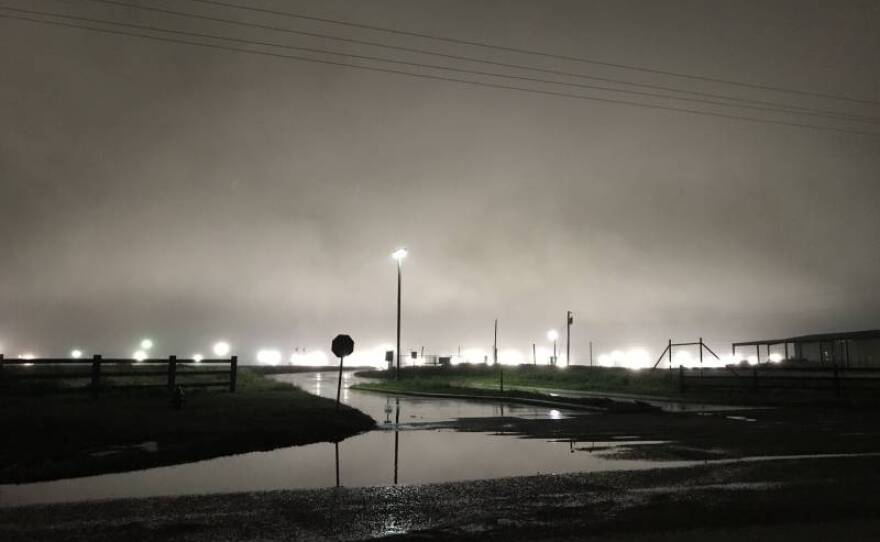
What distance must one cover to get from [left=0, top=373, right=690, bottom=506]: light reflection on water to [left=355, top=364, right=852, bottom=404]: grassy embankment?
13.5m

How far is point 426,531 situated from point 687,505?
3.09m

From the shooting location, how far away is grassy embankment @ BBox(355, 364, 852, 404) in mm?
28594

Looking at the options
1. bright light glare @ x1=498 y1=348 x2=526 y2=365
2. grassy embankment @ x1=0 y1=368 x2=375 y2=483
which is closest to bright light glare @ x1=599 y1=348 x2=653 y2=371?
bright light glare @ x1=498 y1=348 x2=526 y2=365

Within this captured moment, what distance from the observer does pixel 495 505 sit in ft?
23.7

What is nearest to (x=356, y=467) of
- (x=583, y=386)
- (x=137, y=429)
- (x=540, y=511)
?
(x=540, y=511)

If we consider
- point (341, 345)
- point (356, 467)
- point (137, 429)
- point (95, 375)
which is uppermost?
point (341, 345)

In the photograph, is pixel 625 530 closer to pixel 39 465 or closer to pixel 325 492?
pixel 325 492

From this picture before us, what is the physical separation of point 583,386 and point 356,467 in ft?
97.3

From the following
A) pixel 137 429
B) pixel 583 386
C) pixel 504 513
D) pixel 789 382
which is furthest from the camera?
pixel 583 386

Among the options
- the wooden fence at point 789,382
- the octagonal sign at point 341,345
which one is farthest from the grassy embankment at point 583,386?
the octagonal sign at point 341,345

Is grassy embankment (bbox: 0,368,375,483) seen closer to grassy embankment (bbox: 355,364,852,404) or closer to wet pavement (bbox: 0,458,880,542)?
wet pavement (bbox: 0,458,880,542)

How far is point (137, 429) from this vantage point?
12945mm

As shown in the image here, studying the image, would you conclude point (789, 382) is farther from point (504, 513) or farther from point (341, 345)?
point (504, 513)

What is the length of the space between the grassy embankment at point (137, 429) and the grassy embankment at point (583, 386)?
41.9 feet
